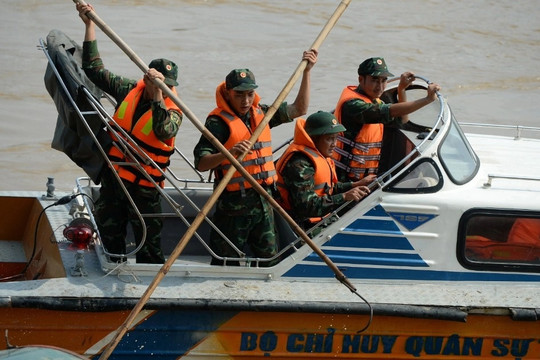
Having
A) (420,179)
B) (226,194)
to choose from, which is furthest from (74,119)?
(420,179)

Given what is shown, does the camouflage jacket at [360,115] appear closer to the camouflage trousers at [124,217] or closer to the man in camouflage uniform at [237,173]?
the man in camouflage uniform at [237,173]

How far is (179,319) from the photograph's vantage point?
6.09 m

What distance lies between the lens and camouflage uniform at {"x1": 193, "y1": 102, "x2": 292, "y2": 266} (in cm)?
637

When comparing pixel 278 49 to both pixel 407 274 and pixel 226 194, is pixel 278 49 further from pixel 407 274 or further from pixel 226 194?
pixel 407 274

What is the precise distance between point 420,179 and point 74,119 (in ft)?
7.41

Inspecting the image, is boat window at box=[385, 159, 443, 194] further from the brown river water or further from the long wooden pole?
the brown river water

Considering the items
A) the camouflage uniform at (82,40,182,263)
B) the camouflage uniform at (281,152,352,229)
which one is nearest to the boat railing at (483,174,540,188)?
the camouflage uniform at (281,152,352,229)

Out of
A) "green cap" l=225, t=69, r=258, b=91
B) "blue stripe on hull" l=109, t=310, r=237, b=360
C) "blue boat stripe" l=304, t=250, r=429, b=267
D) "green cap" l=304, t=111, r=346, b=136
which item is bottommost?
"blue stripe on hull" l=109, t=310, r=237, b=360

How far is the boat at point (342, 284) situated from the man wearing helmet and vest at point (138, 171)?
126mm

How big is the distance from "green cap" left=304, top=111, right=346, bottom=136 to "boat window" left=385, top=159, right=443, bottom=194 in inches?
20.0

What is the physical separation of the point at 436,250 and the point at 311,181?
922 mm

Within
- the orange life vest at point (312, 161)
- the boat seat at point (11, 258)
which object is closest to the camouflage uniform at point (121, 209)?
the orange life vest at point (312, 161)

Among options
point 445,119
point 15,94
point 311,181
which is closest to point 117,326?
point 311,181

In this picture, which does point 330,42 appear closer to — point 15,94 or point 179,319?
point 15,94
